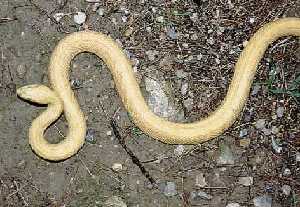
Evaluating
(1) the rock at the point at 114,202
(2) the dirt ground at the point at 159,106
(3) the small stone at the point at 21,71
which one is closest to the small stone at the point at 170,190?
(2) the dirt ground at the point at 159,106

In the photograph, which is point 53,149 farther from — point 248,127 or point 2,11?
point 248,127

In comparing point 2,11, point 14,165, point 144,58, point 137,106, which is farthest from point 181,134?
point 2,11

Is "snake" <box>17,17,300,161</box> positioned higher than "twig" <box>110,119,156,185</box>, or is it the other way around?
"snake" <box>17,17,300,161</box>

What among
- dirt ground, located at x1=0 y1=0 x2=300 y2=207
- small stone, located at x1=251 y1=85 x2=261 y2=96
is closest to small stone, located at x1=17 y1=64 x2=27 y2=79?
dirt ground, located at x1=0 y1=0 x2=300 y2=207

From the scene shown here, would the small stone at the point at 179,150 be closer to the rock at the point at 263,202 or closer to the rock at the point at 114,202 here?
the rock at the point at 114,202

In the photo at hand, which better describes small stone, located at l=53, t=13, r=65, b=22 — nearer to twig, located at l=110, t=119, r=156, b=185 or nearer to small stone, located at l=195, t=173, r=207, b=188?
twig, located at l=110, t=119, r=156, b=185

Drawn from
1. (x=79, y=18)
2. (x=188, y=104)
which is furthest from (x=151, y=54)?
(x=79, y=18)
